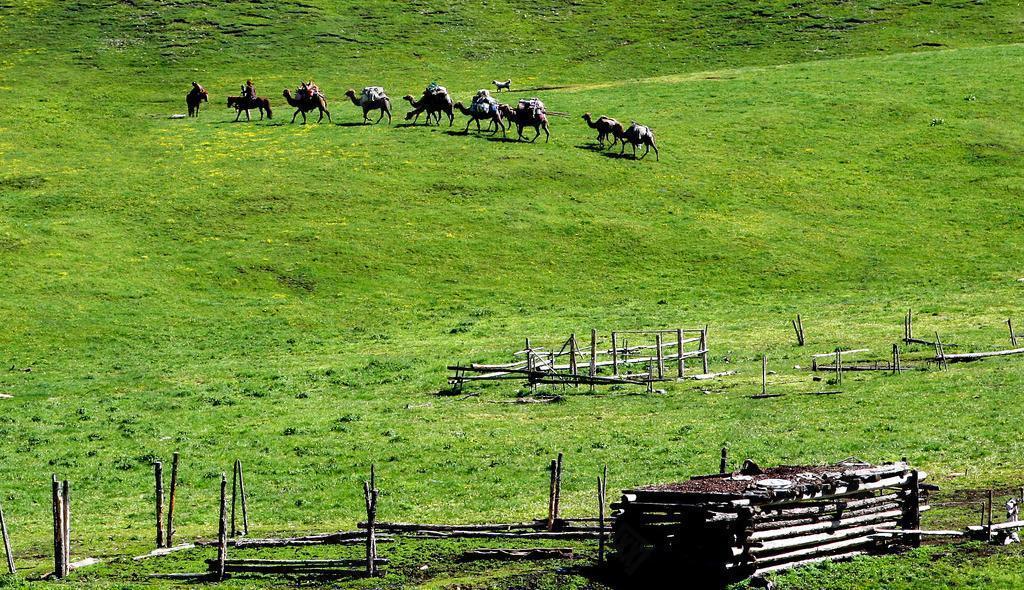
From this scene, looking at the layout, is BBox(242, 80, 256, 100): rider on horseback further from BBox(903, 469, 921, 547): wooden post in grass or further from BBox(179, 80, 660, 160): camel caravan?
BBox(903, 469, 921, 547): wooden post in grass

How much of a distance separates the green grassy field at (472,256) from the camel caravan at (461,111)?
1.51m

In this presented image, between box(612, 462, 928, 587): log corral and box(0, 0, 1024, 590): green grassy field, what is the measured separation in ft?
2.34

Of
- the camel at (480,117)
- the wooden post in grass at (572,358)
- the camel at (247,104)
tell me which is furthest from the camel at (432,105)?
the wooden post in grass at (572,358)

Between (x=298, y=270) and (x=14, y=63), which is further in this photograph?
(x=14, y=63)

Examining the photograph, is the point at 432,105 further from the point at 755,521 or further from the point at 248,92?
the point at 755,521

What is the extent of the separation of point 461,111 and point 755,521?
65.1 meters

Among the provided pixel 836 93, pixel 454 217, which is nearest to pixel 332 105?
pixel 454 217

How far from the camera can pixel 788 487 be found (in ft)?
78.8

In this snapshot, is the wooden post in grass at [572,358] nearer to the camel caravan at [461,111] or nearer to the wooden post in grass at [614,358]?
the wooden post in grass at [614,358]

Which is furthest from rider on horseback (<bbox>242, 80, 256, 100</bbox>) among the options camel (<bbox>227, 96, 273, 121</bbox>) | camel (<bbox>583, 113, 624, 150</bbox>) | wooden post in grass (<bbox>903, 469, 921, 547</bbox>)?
wooden post in grass (<bbox>903, 469, 921, 547</bbox>)

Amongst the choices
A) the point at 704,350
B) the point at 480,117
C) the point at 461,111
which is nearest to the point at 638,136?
the point at 480,117

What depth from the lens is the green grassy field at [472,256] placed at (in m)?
34.6

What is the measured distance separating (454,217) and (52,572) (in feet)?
143

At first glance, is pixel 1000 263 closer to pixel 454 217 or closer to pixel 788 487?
pixel 454 217
